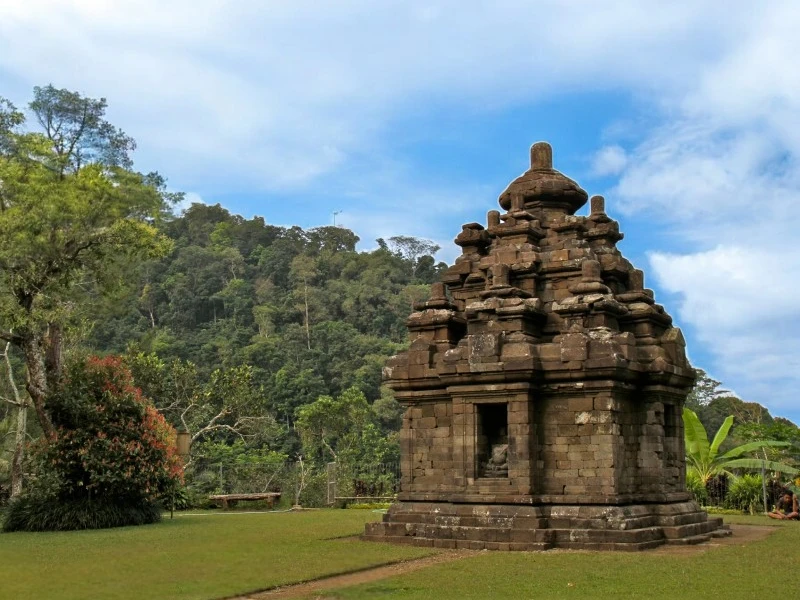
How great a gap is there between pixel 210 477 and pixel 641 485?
20235 millimetres

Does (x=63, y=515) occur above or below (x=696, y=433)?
below

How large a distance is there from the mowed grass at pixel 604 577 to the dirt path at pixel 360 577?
260mm

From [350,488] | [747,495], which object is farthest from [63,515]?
[747,495]

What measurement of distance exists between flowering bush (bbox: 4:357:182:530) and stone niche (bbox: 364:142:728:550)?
6.32 metres

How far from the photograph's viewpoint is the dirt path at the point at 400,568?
8773 mm

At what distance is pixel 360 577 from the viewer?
982 cm

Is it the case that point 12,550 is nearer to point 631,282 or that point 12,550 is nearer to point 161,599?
point 161,599

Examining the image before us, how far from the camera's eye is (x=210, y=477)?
98.9ft

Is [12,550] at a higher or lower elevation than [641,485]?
lower

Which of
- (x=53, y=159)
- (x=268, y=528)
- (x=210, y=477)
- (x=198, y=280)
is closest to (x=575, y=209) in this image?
(x=268, y=528)

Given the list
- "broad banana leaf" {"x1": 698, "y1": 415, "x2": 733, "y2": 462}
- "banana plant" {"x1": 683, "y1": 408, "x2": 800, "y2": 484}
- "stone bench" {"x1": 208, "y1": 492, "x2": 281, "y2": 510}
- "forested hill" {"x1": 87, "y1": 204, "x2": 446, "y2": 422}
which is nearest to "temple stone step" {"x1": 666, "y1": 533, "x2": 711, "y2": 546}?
"banana plant" {"x1": 683, "y1": 408, "x2": 800, "y2": 484}

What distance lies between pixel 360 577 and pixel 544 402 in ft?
14.8

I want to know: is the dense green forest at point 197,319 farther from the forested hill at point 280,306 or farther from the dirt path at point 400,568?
the dirt path at point 400,568

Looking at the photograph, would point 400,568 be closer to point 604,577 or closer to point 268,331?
point 604,577
